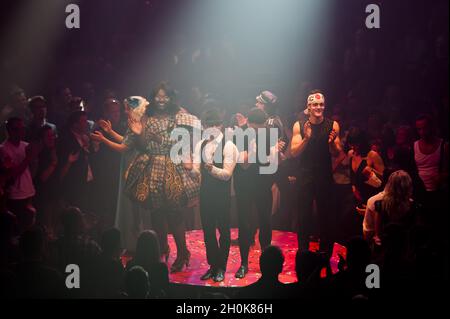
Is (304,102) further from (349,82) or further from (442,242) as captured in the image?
(442,242)

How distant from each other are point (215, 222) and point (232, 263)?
0.78 m

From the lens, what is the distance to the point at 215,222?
6.92 meters

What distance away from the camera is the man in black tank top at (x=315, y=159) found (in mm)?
7121

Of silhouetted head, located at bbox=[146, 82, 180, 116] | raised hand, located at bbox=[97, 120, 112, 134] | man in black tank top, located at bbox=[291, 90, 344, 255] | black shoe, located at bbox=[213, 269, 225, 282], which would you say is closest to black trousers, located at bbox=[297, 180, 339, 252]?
man in black tank top, located at bbox=[291, 90, 344, 255]

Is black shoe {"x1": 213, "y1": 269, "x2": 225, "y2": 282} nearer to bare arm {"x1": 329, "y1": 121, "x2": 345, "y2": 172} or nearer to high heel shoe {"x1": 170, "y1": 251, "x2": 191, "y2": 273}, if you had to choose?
high heel shoe {"x1": 170, "y1": 251, "x2": 191, "y2": 273}

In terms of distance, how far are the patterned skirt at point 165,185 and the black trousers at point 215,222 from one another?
0.31 metres

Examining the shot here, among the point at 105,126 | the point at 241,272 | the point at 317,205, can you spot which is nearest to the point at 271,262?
the point at 241,272

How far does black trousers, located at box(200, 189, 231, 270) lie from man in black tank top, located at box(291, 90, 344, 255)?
84 cm

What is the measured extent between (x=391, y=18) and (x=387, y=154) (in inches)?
92.2

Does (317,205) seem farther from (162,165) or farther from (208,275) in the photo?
(162,165)

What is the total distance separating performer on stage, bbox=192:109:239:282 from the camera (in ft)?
22.2

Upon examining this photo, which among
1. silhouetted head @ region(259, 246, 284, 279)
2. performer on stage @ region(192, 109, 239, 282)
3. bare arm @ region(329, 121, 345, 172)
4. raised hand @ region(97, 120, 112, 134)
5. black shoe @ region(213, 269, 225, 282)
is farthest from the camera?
raised hand @ region(97, 120, 112, 134)

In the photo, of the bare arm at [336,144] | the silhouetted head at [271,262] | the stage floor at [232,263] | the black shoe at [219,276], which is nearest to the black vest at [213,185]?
the black shoe at [219,276]

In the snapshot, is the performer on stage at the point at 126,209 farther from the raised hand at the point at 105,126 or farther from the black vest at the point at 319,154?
the black vest at the point at 319,154
